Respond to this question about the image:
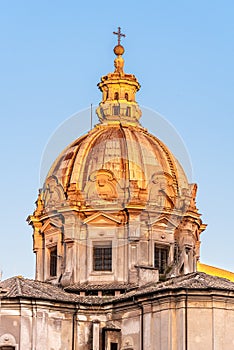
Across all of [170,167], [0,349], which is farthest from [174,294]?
[170,167]

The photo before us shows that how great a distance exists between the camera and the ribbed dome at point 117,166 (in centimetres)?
7400

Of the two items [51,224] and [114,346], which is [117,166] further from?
[114,346]

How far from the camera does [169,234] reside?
74125 mm

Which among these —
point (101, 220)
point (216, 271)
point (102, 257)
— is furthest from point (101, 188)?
point (216, 271)

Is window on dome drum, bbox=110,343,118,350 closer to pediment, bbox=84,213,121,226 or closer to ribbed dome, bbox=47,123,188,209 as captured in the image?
pediment, bbox=84,213,121,226

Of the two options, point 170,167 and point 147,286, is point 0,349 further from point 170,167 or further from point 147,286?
point 170,167

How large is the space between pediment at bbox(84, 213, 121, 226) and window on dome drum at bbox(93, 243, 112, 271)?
1.38 meters

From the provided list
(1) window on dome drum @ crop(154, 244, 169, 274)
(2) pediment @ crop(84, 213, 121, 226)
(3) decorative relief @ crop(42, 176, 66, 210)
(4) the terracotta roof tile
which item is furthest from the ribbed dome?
(4) the terracotta roof tile

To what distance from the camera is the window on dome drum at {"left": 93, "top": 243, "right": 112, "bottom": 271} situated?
72.4 metres

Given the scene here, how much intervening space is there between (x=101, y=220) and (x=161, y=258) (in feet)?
14.3

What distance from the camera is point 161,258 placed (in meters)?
73.4

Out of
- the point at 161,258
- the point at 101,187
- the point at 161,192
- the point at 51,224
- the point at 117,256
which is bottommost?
the point at 117,256

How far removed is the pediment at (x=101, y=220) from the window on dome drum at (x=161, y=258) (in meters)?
2.98

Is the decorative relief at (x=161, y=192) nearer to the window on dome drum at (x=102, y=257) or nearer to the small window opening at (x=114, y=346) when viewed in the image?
the window on dome drum at (x=102, y=257)
